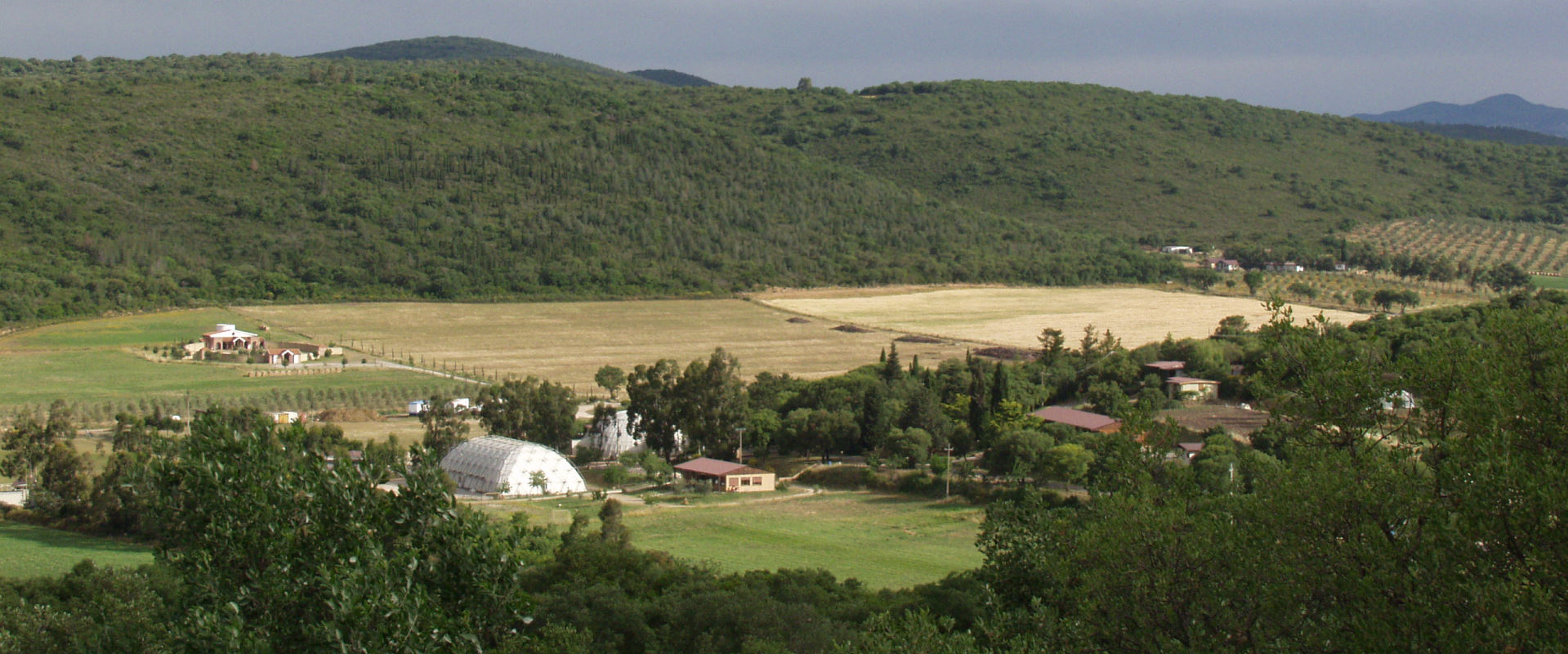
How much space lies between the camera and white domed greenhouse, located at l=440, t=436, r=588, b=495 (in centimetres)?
3991

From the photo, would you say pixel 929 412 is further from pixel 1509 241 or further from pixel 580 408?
pixel 1509 241

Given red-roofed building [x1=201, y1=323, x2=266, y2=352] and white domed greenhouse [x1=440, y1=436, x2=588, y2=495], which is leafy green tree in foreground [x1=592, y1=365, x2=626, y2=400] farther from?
red-roofed building [x1=201, y1=323, x2=266, y2=352]

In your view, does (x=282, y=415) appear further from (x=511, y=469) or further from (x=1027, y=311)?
(x=1027, y=311)

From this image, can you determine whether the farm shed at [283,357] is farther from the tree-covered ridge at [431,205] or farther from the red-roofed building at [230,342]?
the tree-covered ridge at [431,205]

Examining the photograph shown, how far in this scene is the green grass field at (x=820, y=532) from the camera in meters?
30.0

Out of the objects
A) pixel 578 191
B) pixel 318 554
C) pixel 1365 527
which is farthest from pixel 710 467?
pixel 578 191

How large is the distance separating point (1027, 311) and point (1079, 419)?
5045 centimetres

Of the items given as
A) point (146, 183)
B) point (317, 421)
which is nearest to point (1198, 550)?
point (317, 421)

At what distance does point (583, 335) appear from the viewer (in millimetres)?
81375

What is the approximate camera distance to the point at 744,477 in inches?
1599

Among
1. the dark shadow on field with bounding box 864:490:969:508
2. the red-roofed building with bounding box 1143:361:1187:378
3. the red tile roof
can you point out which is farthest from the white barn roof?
the red-roofed building with bounding box 1143:361:1187:378

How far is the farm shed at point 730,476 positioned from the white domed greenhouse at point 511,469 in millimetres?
3600

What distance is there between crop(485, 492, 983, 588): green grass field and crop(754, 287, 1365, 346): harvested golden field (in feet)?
129

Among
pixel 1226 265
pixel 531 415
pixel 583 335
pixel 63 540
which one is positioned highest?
pixel 1226 265
